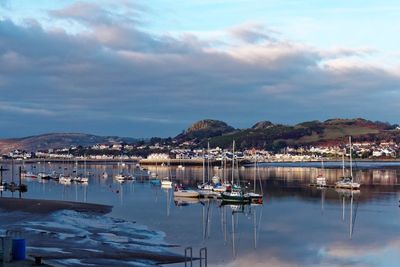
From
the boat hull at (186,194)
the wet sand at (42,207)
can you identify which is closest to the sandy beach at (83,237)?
the wet sand at (42,207)

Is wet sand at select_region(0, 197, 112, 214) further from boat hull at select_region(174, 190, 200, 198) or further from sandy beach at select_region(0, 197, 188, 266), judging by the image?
boat hull at select_region(174, 190, 200, 198)

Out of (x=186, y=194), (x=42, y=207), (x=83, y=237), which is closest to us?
(x=83, y=237)

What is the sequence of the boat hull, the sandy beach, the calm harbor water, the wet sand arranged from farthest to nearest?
the boat hull, the wet sand, the calm harbor water, the sandy beach

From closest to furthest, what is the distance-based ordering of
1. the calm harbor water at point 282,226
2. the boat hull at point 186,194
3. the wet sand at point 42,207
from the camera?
the calm harbor water at point 282,226 → the wet sand at point 42,207 → the boat hull at point 186,194

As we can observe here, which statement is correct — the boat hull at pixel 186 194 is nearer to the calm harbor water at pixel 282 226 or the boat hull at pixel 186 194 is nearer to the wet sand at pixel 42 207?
the calm harbor water at pixel 282 226

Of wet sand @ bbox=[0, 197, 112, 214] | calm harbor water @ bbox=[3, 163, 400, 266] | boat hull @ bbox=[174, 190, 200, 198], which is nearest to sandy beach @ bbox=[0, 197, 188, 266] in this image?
wet sand @ bbox=[0, 197, 112, 214]

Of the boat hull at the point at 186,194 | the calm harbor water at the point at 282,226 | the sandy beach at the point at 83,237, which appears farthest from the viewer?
the boat hull at the point at 186,194

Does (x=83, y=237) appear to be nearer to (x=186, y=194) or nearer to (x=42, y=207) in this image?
(x=42, y=207)

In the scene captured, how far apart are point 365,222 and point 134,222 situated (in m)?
17.0

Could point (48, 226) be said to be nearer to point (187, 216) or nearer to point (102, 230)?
point (102, 230)

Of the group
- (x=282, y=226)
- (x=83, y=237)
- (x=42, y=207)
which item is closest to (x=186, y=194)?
(x=42, y=207)

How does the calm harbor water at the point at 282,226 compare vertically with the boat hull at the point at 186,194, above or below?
below

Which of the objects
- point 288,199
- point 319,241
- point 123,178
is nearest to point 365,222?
point 319,241

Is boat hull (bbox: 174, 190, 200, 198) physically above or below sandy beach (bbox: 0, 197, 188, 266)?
above
